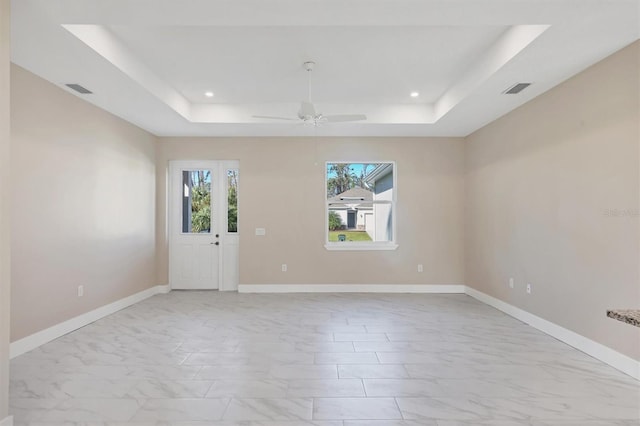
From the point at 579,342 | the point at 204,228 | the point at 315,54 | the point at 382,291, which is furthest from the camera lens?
the point at 204,228

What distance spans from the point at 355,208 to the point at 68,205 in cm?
411

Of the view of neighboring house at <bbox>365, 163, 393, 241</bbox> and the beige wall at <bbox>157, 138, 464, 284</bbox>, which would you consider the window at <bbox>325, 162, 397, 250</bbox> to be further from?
the beige wall at <bbox>157, 138, 464, 284</bbox>

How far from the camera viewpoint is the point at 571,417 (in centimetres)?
217

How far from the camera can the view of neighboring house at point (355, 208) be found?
611 cm

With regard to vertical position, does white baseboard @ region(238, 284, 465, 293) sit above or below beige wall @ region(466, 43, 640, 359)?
below

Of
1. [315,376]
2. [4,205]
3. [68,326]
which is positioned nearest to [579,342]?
[315,376]

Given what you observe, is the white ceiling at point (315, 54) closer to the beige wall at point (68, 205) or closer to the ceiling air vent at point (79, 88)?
the ceiling air vent at point (79, 88)

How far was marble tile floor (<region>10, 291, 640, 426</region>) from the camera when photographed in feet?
7.23

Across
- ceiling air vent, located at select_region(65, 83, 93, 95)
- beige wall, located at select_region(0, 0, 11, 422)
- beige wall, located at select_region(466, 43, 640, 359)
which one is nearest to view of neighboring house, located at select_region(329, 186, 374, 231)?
beige wall, located at select_region(466, 43, 640, 359)

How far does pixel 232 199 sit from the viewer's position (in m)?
6.11

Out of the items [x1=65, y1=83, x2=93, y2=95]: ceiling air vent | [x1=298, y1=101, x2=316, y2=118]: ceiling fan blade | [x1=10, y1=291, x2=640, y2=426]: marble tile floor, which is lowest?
[x1=10, y1=291, x2=640, y2=426]: marble tile floor

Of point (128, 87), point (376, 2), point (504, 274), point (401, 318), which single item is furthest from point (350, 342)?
point (128, 87)

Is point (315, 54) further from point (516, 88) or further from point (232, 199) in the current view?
point (232, 199)

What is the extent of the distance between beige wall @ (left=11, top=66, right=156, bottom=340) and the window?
10.2ft
